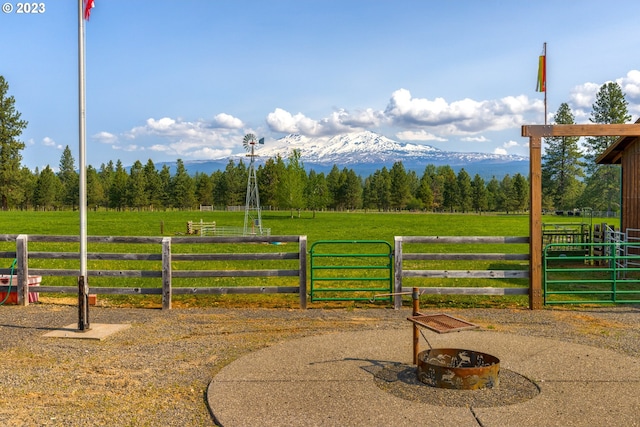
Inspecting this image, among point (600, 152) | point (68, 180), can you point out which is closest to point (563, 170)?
point (600, 152)

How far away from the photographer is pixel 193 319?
32.0 feet

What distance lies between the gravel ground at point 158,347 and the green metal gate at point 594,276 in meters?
0.53

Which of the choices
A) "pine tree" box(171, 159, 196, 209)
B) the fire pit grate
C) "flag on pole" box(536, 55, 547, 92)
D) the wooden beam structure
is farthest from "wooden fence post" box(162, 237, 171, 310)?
"pine tree" box(171, 159, 196, 209)

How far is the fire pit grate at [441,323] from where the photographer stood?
6.34m

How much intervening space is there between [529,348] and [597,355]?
851 mm

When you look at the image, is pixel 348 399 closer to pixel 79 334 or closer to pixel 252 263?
pixel 79 334

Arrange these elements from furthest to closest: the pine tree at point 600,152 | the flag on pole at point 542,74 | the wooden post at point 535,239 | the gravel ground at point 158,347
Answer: the pine tree at point 600,152 < the flag on pole at point 542,74 < the wooden post at point 535,239 < the gravel ground at point 158,347

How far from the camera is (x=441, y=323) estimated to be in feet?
22.1

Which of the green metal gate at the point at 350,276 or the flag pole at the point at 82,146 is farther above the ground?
the flag pole at the point at 82,146

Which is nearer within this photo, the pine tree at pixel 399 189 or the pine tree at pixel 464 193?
the pine tree at pixel 399 189

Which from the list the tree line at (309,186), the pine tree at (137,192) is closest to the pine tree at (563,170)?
the tree line at (309,186)

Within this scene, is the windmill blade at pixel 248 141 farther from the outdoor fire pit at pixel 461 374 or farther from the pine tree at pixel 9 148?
the pine tree at pixel 9 148

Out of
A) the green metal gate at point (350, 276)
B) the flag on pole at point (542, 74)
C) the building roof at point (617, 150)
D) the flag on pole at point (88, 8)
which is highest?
the flag on pole at point (542, 74)

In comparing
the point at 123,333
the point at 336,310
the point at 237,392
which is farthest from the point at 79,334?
the point at 336,310
